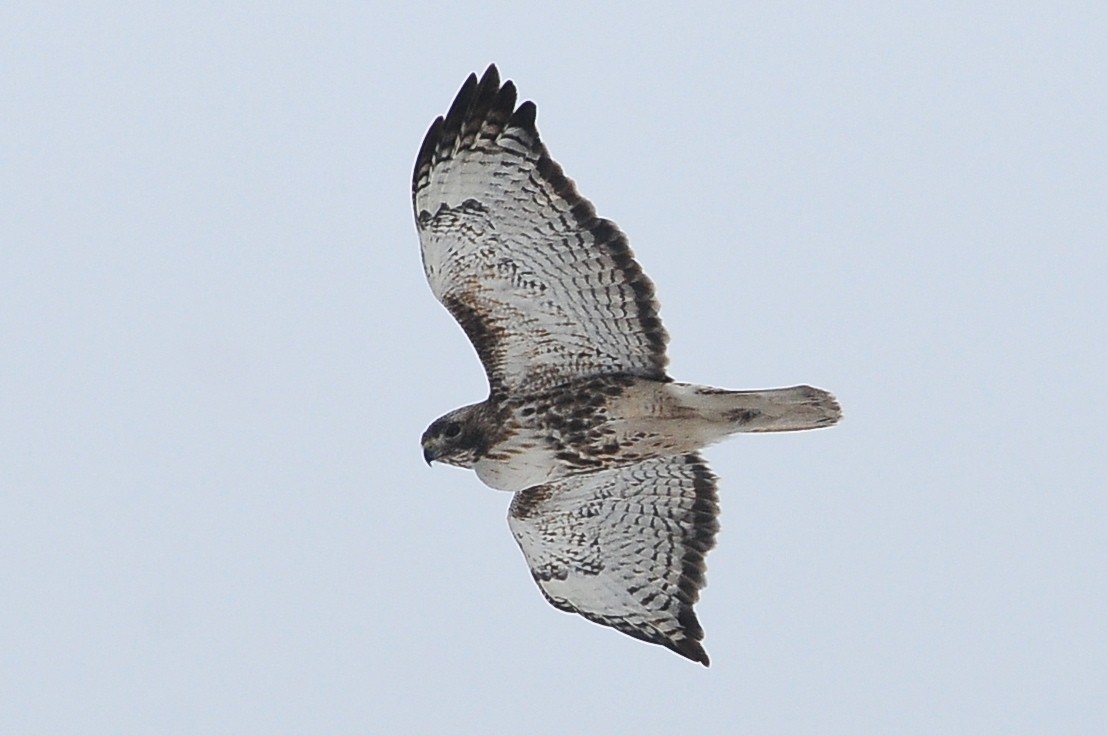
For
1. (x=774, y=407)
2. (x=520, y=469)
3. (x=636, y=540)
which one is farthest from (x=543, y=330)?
(x=636, y=540)

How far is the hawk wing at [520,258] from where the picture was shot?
813cm

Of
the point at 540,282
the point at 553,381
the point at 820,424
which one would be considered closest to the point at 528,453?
the point at 553,381

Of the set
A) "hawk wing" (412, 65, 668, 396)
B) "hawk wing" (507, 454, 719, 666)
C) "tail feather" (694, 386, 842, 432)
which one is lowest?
"hawk wing" (507, 454, 719, 666)

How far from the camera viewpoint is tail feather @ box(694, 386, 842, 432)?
8602 millimetres

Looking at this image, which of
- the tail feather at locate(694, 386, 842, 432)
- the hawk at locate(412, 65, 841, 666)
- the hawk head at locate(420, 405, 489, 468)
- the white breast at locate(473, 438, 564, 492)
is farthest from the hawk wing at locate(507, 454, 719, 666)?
the tail feather at locate(694, 386, 842, 432)

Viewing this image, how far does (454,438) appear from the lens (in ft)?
29.4

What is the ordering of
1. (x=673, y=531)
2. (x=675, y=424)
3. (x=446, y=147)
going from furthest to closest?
1. (x=673, y=531)
2. (x=675, y=424)
3. (x=446, y=147)

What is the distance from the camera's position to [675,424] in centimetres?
872

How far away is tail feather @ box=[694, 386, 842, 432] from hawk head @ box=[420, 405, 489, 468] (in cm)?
128

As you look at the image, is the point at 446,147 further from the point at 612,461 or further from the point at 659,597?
the point at 659,597

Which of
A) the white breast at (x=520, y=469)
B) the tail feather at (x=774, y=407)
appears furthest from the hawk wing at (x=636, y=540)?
the tail feather at (x=774, y=407)

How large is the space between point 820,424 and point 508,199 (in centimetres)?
209

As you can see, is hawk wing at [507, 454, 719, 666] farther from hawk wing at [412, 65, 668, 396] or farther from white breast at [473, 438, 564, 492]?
hawk wing at [412, 65, 668, 396]

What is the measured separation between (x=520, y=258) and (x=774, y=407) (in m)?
1.59
